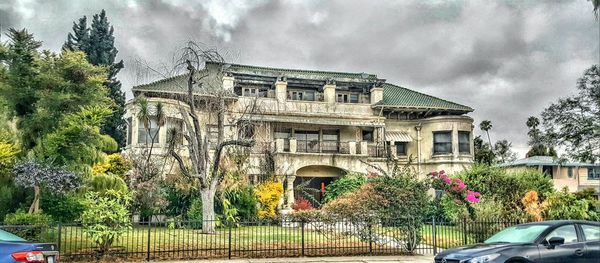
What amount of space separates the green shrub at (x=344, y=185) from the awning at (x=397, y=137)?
204 inches

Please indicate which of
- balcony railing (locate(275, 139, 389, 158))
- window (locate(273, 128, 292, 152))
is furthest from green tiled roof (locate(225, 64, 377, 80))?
balcony railing (locate(275, 139, 389, 158))

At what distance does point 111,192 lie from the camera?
1577 centimetres

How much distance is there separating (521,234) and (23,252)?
9462 mm

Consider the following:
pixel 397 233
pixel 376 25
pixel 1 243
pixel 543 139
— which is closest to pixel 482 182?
pixel 376 25

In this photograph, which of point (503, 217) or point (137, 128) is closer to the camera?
point (503, 217)

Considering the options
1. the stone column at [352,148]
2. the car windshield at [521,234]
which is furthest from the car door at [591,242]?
the stone column at [352,148]

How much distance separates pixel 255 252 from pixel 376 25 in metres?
13.8

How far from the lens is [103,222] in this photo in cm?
1496

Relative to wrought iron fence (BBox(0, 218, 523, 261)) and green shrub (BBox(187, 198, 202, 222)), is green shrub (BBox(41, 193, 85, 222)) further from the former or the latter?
green shrub (BBox(187, 198, 202, 222))

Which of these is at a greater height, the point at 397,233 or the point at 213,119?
the point at 213,119

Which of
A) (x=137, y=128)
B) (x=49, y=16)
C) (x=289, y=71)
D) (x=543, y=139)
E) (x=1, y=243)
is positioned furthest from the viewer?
(x=289, y=71)

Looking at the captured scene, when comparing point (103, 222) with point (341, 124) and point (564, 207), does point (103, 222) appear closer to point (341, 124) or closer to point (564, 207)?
point (564, 207)

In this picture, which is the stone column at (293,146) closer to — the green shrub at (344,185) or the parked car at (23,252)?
the green shrub at (344,185)

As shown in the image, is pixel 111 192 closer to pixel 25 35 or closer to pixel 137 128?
pixel 25 35
